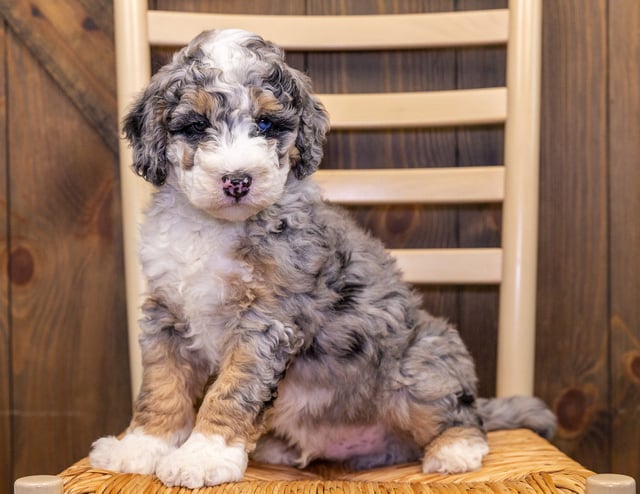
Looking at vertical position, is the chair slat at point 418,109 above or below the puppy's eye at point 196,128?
above

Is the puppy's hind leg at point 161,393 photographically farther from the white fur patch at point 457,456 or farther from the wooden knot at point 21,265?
the wooden knot at point 21,265

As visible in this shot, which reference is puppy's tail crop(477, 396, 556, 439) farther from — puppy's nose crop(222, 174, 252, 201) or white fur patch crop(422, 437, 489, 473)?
puppy's nose crop(222, 174, 252, 201)

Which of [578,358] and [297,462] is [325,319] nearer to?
[297,462]

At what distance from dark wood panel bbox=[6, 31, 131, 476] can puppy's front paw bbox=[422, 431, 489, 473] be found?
0.87 meters

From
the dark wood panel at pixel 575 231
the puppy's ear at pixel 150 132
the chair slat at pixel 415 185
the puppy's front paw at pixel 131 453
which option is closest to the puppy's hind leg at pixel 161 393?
the puppy's front paw at pixel 131 453

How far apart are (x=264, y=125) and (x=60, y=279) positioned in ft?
2.89

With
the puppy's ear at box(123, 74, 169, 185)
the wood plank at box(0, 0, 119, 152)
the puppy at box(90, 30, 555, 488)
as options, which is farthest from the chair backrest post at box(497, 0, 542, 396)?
the wood plank at box(0, 0, 119, 152)

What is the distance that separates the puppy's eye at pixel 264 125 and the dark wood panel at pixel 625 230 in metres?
0.98

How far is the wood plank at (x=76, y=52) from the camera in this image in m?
1.85

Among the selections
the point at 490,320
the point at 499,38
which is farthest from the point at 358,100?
the point at 490,320

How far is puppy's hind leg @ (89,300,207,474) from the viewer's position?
1.26 metres

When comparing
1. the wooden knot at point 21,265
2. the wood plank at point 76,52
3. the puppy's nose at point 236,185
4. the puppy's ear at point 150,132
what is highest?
the wood plank at point 76,52

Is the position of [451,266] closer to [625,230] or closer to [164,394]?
[625,230]

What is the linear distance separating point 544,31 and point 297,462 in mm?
1112
